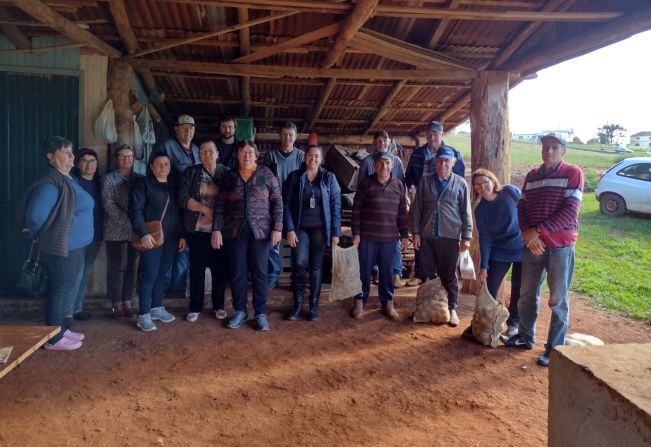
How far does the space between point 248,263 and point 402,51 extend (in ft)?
9.43

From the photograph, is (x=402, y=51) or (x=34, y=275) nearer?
(x=34, y=275)

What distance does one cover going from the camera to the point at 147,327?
4.35m

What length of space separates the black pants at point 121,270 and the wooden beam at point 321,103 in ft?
11.3

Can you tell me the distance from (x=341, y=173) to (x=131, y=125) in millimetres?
3361

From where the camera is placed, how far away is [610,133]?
37.1m

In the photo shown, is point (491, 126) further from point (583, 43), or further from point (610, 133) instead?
point (610, 133)

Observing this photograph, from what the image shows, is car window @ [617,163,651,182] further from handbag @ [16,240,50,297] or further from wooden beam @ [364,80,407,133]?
handbag @ [16,240,50,297]

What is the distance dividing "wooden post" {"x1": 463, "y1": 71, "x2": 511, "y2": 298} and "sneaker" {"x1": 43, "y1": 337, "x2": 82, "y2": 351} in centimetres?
446

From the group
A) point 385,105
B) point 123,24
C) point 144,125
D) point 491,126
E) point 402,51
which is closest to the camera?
point 123,24

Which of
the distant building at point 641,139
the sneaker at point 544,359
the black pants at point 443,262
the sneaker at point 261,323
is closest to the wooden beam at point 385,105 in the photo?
the black pants at point 443,262

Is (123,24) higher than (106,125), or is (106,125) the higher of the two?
(123,24)

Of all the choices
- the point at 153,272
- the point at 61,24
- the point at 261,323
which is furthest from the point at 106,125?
the point at 261,323

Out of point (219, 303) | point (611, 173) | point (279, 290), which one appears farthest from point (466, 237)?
point (611, 173)

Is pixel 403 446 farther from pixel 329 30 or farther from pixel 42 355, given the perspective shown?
pixel 329 30
